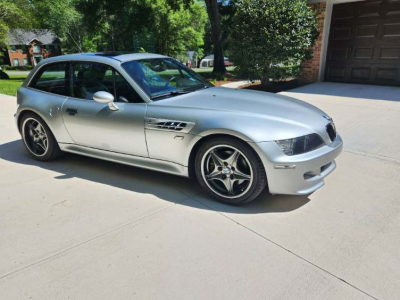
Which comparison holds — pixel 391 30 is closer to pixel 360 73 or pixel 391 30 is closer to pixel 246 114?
pixel 360 73

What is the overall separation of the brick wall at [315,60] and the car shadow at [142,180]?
8.45 m

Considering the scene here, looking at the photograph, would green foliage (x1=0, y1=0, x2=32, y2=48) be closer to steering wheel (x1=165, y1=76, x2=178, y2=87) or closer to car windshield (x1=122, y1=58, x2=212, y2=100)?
car windshield (x1=122, y1=58, x2=212, y2=100)

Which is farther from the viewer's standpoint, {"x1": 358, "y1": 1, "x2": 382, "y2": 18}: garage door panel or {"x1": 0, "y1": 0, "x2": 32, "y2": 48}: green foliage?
{"x1": 0, "y1": 0, "x2": 32, "y2": 48}: green foliage

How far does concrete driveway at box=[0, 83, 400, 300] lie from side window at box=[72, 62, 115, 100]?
1.04 metres

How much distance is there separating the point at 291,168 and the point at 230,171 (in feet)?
1.93

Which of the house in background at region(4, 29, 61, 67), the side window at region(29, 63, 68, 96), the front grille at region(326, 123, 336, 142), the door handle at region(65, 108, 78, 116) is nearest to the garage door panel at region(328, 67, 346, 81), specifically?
the front grille at region(326, 123, 336, 142)

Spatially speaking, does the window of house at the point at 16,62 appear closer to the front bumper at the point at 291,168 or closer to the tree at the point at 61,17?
the tree at the point at 61,17

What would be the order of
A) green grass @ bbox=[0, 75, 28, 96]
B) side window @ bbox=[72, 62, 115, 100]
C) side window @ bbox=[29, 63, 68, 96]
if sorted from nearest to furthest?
side window @ bbox=[72, 62, 115, 100] < side window @ bbox=[29, 63, 68, 96] < green grass @ bbox=[0, 75, 28, 96]

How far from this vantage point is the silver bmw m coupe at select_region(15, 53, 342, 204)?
2.81 metres

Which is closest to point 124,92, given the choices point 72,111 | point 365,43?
point 72,111

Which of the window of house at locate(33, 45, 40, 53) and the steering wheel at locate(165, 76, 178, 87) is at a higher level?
the window of house at locate(33, 45, 40, 53)

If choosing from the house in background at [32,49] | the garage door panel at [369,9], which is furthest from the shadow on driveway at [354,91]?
the house in background at [32,49]

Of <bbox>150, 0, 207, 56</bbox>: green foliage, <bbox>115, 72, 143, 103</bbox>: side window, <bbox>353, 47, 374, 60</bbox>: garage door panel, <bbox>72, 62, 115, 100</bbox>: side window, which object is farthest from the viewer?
<bbox>150, 0, 207, 56</bbox>: green foliage

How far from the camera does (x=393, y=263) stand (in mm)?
2217
